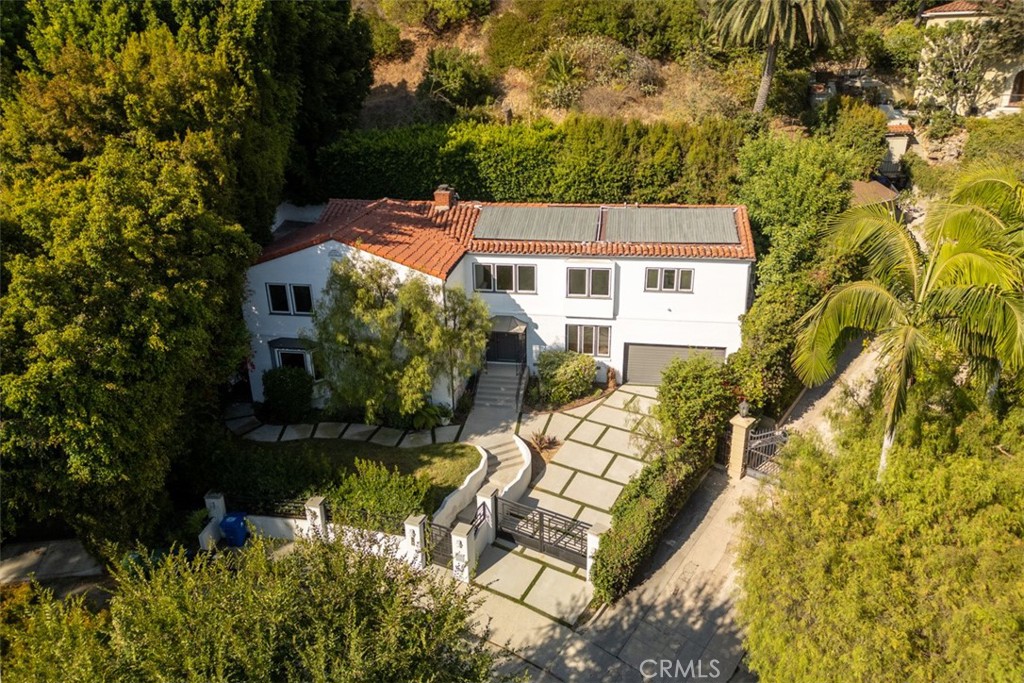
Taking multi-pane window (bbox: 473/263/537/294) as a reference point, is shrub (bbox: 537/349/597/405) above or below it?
below

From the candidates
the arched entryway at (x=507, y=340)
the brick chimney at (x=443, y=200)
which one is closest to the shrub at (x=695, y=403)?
the arched entryway at (x=507, y=340)

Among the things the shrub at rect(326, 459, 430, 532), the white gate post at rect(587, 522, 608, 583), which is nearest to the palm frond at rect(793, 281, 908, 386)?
the white gate post at rect(587, 522, 608, 583)

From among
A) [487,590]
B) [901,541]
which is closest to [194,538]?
[487,590]

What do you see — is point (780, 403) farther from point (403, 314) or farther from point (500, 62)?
point (500, 62)

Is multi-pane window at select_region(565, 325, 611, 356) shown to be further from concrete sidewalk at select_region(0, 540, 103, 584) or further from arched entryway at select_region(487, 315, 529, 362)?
concrete sidewalk at select_region(0, 540, 103, 584)

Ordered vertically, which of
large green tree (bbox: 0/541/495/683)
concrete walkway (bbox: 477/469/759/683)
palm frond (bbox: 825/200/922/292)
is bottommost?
concrete walkway (bbox: 477/469/759/683)

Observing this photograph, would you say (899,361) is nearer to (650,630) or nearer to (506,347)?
(650,630)

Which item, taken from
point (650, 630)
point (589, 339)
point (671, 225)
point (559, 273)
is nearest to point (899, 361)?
point (650, 630)
